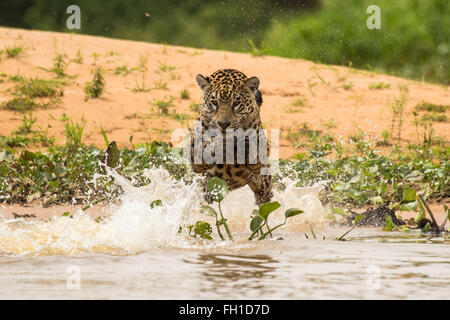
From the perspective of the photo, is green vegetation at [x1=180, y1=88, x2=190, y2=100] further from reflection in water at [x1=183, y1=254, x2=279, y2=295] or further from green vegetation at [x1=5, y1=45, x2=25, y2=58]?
reflection in water at [x1=183, y1=254, x2=279, y2=295]

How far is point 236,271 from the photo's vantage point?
16.1 feet

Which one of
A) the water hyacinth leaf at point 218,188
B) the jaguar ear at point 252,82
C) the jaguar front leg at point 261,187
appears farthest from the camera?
the jaguar ear at point 252,82

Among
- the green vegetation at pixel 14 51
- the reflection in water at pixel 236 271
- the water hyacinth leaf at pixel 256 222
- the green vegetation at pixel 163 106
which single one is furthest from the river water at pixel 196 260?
the green vegetation at pixel 14 51

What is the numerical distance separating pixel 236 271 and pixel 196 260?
1.43ft

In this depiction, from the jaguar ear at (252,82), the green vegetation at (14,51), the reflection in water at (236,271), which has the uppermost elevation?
the green vegetation at (14,51)

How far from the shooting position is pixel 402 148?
9.62 meters

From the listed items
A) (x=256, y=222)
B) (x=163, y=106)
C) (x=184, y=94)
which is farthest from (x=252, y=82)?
(x=184, y=94)

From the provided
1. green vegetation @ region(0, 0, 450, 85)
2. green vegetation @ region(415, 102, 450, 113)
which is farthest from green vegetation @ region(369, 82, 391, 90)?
green vegetation @ region(0, 0, 450, 85)

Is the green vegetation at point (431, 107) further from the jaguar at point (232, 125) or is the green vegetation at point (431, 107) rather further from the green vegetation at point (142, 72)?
the jaguar at point (232, 125)

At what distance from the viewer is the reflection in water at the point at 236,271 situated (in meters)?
4.54

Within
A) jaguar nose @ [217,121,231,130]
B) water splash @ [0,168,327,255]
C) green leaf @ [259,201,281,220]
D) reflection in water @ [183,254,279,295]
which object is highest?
jaguar nose @ [217,121,231,130]

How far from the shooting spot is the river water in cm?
446
